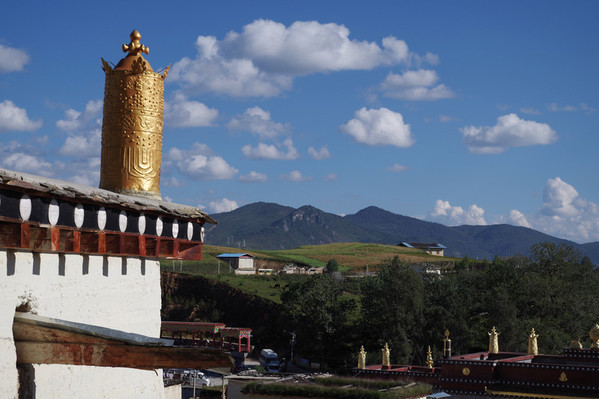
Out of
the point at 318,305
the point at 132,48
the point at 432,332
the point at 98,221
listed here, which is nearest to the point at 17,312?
the point at 98,221

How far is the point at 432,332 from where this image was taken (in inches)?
2372

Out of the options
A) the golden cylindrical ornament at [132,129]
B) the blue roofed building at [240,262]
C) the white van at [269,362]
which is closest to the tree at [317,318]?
the white van at [269,362]

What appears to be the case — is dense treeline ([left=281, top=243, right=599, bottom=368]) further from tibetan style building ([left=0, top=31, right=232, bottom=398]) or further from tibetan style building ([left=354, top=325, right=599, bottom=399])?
tibetan style building ([left=0, top=31, right=232, bottom=398])

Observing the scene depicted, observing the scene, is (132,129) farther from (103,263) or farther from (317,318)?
(317,318)

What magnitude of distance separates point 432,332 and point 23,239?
53.4 m

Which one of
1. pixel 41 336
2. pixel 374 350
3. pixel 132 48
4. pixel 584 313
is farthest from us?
pixel 374 350

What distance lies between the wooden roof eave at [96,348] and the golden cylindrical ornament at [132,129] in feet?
16.4

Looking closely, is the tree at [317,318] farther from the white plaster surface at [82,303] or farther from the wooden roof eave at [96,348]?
the wooden roof eave at [96,348]

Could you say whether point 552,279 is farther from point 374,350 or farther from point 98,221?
point 98,221

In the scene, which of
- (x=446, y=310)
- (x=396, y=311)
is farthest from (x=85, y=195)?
(x=446, y=310)

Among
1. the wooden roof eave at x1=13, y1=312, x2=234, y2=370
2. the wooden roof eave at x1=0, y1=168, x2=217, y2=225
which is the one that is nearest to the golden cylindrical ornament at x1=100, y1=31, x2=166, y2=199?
the wooden roof eave at x1=0, y1=168, x2=217, y2=225

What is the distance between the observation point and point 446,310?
6094cm

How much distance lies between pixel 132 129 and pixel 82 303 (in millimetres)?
4172

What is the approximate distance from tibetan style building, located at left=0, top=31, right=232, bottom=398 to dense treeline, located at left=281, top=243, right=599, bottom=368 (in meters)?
43.9
